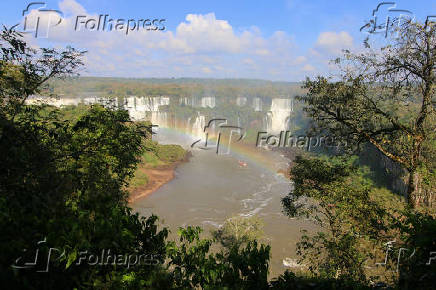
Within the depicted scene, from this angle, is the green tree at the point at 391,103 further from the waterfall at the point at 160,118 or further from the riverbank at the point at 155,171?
the waterfall at the point at 160,118

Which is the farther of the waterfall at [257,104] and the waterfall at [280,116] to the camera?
the waterfall at [257,104]

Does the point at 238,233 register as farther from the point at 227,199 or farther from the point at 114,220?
the point at 114,220

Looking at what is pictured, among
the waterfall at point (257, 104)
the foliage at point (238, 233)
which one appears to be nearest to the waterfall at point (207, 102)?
the waterfall at point (257, 104)


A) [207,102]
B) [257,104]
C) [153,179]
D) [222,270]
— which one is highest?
[257,104]

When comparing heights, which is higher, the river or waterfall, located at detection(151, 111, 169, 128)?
waterfall, located at detection(151, 111, 169, 128)

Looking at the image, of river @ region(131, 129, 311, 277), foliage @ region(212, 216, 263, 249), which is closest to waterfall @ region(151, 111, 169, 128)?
river @ region(131, 129, 311, 277)

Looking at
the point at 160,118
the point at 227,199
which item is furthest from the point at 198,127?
the point at 227,199

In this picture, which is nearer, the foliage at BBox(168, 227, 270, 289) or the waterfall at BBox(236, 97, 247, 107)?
the foliage at BBox(168, 227, 270, 289)

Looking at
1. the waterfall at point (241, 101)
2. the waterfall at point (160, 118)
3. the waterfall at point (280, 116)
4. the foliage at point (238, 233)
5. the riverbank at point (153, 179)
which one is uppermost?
the waterfall at point (241, 101)

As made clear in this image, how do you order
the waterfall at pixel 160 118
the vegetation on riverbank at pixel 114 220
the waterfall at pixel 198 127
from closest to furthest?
the vegetation on riverbank at pixel 114 220
the waterfall at pixel 160 118
the waterfall at pixel 198 127

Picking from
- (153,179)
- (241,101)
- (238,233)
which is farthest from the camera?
(241,101)

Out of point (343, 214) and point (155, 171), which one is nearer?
point (343, 214)

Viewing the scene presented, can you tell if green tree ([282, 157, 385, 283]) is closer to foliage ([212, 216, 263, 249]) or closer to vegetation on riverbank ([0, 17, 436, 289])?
vegetation on riverbank ([0, 17, 436, 289])
